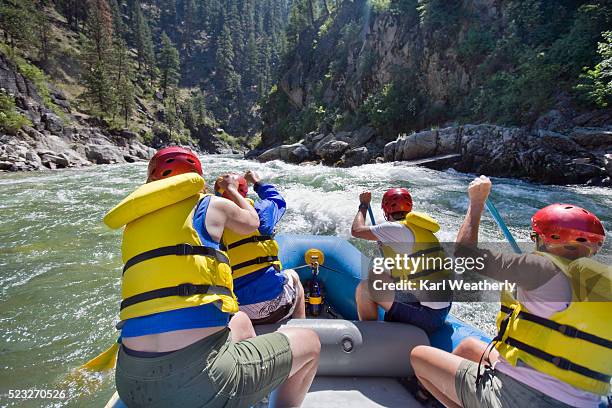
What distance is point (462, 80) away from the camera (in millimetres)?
18562

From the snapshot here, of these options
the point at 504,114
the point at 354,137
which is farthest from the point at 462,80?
the point at 354,137

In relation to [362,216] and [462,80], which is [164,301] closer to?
[362,216]

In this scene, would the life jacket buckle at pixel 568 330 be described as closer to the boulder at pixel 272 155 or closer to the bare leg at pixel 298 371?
the bare leg at pixel 298 371

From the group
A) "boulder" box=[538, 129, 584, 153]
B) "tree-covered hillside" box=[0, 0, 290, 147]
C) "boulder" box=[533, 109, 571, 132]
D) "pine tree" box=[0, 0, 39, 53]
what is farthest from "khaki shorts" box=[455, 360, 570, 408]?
"pine tree" box=[0, 0, 39, 53]

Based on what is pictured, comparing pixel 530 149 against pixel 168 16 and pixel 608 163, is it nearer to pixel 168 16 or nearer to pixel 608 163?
pixel 608 163

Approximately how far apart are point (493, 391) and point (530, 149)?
491 inches

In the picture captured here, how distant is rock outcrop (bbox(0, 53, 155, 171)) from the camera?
16312 millimetres

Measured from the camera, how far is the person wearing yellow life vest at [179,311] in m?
1.37

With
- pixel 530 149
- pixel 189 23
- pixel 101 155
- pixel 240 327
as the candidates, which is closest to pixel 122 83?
pixel 101 155

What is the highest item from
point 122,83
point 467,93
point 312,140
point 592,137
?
point 122,83

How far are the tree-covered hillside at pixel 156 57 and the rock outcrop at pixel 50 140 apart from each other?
2411mm

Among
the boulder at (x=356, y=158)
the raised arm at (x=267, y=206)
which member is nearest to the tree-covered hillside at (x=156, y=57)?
the boulder at (x=356, y=158)

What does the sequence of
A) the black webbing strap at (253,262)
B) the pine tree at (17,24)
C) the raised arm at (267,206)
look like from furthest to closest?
1. the pine tree at (17,24)
2. the raised arm at (267,206)
3. the black webbing strap at (253,262)

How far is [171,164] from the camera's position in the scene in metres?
1.72
